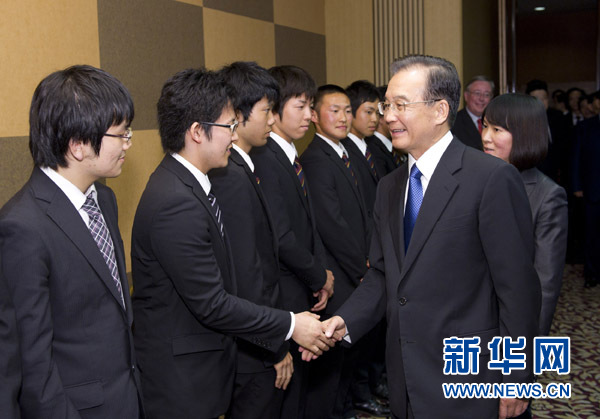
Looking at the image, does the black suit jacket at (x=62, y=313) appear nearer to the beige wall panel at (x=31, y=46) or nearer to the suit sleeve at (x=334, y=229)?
the beige wall panel at (x=31, y=46)

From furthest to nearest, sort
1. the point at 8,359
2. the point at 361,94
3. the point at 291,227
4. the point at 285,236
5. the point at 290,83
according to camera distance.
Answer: the point at 361,94 < the point at 290,83 < the point at 291,227 < the point at 285,236 < the point at 8,359

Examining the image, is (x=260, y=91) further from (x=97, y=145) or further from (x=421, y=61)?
(x=97, y=145)

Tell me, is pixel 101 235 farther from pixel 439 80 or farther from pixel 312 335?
pixel 439 80

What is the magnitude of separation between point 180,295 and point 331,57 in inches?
159

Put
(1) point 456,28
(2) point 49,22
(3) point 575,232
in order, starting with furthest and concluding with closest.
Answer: (3) point 575,232, (1) point 456,28, (2) point 49,22

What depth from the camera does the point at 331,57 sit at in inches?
218

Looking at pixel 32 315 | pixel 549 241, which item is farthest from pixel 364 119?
pixel 32 315

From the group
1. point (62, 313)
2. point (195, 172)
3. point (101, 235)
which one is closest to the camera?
point (62, 313)

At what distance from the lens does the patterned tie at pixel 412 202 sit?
188cm

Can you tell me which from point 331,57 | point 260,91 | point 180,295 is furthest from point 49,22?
point 331,57

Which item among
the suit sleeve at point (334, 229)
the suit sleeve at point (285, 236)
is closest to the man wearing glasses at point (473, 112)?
the suit sleeve at point (334, 229)

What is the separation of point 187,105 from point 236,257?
61cm

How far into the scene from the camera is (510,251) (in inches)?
67.2

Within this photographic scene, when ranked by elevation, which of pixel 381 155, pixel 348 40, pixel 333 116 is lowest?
pixel 381 155
